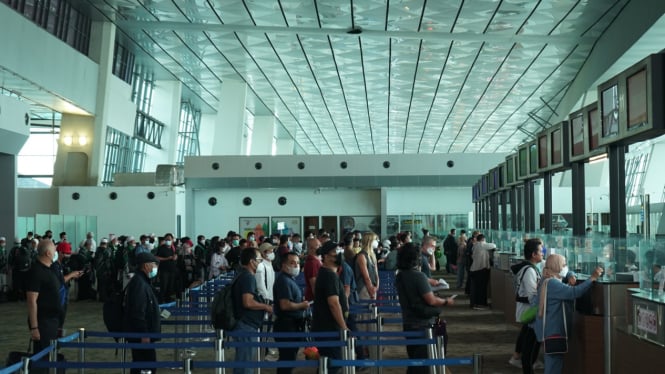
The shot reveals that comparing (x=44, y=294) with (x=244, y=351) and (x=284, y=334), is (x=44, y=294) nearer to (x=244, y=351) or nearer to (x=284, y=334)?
(x=244, y=351)

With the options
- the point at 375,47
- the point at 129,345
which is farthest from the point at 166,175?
the point at 129,345

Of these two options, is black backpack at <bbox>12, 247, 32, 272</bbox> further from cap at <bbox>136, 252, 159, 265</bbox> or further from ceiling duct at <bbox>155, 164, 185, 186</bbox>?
cap at <bbox>136, 252, 159, 265</bbox>

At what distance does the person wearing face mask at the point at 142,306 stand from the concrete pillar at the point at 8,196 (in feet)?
47.8

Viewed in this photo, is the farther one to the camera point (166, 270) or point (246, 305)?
point (166, 270)

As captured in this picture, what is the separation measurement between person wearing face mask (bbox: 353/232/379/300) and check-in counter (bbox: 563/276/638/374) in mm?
3188

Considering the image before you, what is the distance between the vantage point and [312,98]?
141 ft

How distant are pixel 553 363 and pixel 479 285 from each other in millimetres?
9531

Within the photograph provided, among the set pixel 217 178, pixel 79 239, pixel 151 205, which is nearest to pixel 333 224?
pixel 217 178

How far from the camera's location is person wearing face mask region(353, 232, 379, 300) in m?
11.1

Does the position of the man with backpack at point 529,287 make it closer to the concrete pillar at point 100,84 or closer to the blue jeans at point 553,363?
the blue jeans at point 553,363

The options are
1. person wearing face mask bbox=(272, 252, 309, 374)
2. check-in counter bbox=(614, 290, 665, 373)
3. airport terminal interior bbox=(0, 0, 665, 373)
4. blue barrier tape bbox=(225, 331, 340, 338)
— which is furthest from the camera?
airport terminal interior bbox=(0, 0, 665, 373)

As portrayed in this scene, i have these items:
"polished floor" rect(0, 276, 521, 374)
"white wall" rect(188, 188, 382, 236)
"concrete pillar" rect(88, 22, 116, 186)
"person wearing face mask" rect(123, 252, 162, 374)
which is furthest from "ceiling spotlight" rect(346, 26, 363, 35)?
"person wearing face mask" rect(123, 252, 162, 374)

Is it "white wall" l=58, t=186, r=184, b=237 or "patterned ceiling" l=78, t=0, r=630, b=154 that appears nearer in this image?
"patterned ceiling" l=78, t=0, r=630, b=154

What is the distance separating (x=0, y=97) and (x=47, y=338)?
11459 mm
